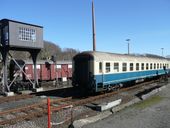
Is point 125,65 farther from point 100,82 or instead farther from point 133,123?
point 133,123

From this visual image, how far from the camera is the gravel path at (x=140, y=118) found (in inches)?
370

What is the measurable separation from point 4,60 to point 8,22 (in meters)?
2.90

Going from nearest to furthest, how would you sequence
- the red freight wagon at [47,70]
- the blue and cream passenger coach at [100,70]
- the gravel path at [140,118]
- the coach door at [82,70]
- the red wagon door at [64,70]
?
the gravel path at [140,118]
the blue and cream passenger coach at [100,70]
the coach door at [82,70]
the red freight wagon at [47,70]
the red wagon door at [64,70]

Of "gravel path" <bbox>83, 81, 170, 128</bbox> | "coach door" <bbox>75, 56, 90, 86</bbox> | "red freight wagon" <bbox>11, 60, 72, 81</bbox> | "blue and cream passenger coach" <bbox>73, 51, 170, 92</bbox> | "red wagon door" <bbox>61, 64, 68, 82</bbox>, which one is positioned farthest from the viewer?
"red wagon door" <bbox>61, 64, 68, 82</bbox>

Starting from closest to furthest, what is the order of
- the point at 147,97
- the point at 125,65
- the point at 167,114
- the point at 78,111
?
the point at 167,114, the point at 78,111, the point at 147,97, the point at 125,65

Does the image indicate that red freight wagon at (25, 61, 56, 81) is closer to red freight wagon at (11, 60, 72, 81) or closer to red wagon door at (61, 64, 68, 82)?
red freight wagon at (11, 60, 72, 81)

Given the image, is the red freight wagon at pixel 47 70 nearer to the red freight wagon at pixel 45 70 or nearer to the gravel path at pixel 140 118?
the red freight wagon at pixel 45 70

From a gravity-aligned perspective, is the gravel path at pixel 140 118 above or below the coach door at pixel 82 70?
below

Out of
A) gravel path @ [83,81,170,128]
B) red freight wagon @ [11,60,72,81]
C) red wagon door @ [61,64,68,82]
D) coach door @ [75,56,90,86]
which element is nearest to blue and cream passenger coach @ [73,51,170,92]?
coach door @ [75,56,90,86]

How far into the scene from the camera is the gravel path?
30.8 ft

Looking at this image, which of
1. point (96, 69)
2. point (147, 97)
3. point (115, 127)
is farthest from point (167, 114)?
point (96, 69)

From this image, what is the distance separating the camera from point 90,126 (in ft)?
30.5

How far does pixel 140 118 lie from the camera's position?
Answer: 10500 millimetres

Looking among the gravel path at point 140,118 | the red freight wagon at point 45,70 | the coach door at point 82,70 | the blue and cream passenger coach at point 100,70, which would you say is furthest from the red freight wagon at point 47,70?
the gravel path at point 140,118
